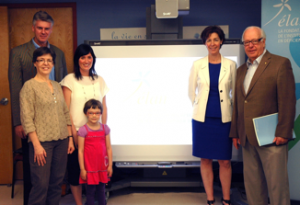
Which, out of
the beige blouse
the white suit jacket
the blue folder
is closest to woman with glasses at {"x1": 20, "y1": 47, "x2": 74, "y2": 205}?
the beige blouse

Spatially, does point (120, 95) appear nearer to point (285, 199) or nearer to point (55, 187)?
point (55, 187)

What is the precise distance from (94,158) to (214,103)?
108 centimetres

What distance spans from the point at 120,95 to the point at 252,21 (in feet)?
6.36

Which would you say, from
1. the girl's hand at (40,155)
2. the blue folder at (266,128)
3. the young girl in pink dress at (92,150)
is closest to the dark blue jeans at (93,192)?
the young girl in pink dress at (92,150)

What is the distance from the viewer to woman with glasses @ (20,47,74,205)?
155 centimetres

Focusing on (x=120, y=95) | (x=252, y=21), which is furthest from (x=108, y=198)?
(x=252, y=21)

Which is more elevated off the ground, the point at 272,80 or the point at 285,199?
the point at 272,80

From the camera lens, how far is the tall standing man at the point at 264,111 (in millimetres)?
1568

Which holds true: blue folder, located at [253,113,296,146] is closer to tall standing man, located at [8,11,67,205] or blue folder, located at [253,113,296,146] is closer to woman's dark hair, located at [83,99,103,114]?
woman's dark hair, located at [83,99,103,114]

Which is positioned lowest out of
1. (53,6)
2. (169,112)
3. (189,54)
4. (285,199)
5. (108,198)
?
(108,198)

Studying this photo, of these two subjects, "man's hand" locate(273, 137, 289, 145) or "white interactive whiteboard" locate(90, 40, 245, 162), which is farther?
"white interactive whiteboard" locate(90, 40, 245, 162)

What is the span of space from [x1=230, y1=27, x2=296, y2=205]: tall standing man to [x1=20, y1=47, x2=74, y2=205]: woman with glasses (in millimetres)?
1357

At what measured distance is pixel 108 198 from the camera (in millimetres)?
2494

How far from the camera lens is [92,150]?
1.83m
